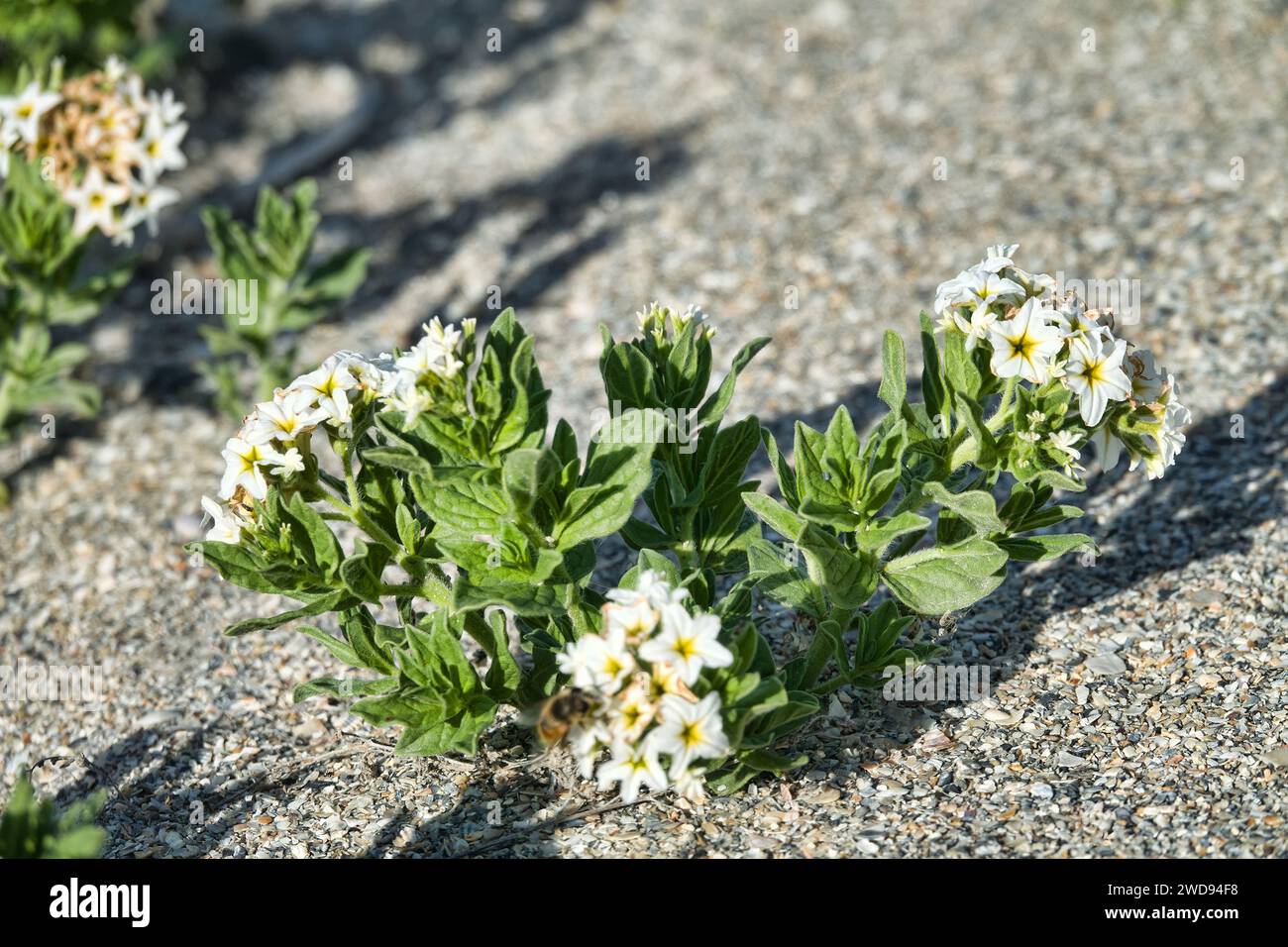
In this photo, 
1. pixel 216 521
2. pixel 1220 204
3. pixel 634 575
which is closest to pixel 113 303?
pixel 216 521

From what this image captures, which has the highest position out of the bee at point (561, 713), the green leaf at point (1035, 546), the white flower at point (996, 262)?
the white flower at point (996, 262)

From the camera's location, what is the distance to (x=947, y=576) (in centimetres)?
291

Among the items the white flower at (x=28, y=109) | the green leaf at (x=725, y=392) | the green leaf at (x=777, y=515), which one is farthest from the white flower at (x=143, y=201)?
the green leaf at (x=777, y=515)

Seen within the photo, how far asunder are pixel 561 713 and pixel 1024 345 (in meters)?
1.17

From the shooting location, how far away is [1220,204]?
531cm

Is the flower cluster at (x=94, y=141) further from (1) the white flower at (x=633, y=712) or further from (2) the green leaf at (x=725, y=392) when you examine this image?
(1) the white flower at (x=633, y=712)

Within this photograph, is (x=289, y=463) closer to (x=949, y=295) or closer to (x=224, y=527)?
(x=224, y=527)

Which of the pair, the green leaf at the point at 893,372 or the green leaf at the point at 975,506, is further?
the green leaf at the point at 893,372

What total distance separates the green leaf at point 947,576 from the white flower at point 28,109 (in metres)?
3.00

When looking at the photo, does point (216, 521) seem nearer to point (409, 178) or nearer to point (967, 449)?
point (967, 449)

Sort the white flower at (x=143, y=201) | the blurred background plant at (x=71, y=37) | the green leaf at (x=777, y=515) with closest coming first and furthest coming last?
1. the green leaf at (x=777, y=515)
2. the white flower at (x=143, y=201)
3. the blurred background plant at (x=71, y=37)

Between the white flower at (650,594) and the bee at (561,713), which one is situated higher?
the white flower at (650,594)

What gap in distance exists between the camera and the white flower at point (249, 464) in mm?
2762

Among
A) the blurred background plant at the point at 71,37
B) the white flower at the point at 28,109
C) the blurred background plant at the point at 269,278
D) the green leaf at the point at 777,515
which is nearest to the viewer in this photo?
the green leaf at the point at 777,515
